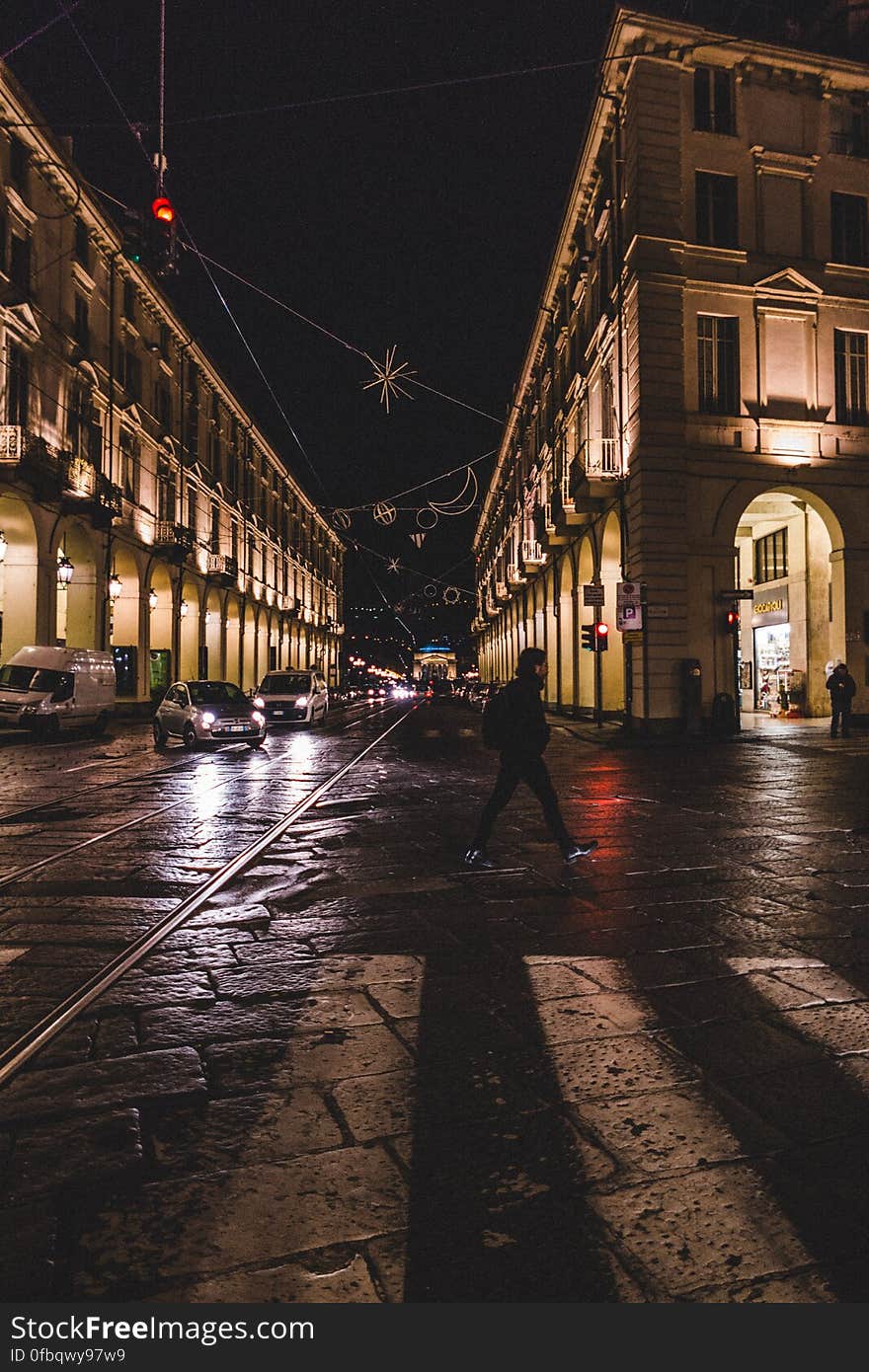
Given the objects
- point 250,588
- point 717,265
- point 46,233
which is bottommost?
point 250,588

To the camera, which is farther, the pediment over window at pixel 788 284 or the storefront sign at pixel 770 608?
the storefront sign at pixel 770 608

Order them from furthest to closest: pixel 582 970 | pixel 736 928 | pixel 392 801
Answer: pixel 392 801 < pixel 736 928 < pixel 582 970

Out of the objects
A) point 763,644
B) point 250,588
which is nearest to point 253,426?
point 250,588

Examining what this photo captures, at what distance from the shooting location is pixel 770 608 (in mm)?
28359

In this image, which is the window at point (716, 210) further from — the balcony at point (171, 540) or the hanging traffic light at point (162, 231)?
the balcony at point (171, 540)

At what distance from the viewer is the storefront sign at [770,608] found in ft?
89.3

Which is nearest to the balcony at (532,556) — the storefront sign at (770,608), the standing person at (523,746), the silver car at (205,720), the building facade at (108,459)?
the storefront sign at (770,608)

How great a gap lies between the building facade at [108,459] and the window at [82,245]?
0.07 metres

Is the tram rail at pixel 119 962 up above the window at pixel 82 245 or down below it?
below

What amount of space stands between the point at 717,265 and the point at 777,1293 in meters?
24.5

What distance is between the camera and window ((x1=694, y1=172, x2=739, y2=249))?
22.2 metres

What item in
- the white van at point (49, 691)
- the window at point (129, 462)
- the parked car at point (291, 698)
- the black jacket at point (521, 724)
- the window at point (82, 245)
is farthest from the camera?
the window at point (129, 462)

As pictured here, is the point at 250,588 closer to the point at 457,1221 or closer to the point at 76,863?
the point at 76,863

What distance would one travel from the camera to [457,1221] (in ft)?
7.05
